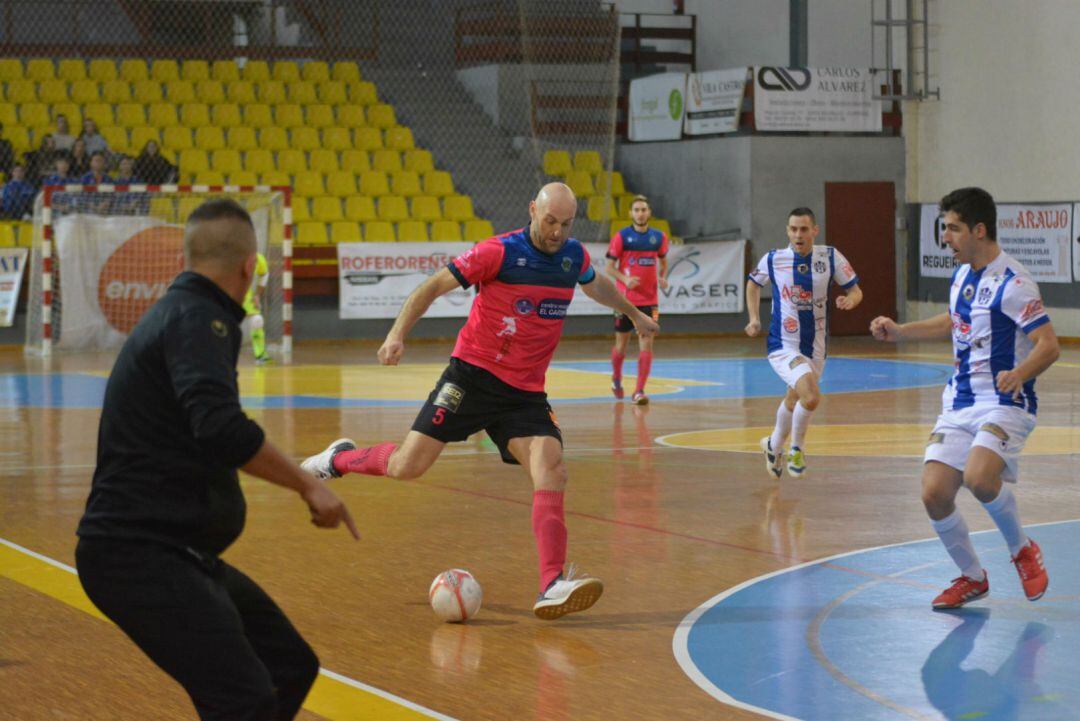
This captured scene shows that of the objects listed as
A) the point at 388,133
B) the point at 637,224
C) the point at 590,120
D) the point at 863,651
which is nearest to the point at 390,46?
the point at 388,133

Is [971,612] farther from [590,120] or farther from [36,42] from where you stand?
[36,42]

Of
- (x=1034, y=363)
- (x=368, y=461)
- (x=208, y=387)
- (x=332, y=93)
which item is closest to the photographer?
(x=208, y=387)

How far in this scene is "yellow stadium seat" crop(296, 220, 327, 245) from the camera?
26.8 meters

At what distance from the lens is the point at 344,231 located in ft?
89.0

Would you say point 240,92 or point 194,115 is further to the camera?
point 240,92

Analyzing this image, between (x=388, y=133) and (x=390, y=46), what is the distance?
3.09 metres

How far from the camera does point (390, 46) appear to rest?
104 feet

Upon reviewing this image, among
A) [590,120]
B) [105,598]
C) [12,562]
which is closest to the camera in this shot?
[105,598]

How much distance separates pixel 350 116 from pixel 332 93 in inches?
23.6

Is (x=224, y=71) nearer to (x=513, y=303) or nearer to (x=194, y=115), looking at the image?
(x=194, y=115)

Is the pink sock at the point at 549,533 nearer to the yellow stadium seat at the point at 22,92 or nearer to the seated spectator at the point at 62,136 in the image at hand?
the seated spectator at the point at 62,136

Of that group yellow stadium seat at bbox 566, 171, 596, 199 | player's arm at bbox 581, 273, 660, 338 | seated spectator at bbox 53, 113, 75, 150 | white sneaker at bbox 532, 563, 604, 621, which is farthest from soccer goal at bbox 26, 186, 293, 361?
white sneaker at bbox 532, 563, 604, 621

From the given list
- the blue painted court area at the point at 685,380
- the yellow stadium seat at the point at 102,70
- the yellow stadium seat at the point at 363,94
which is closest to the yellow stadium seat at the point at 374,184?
the yellow stadium seat at the point at 363,94

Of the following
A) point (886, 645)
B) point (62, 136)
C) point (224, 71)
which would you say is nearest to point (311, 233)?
point (62, 136)
